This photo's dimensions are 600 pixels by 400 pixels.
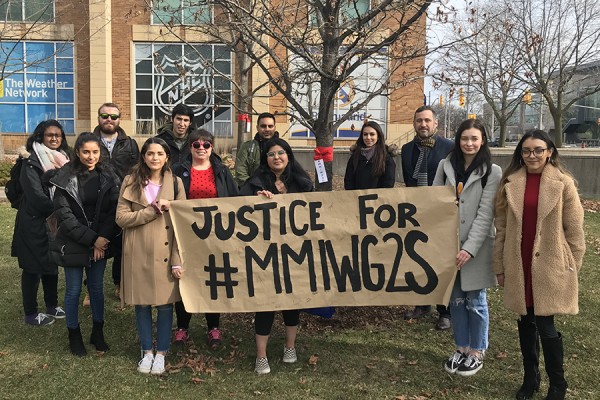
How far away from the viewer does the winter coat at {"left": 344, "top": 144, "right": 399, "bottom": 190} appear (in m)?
5.00

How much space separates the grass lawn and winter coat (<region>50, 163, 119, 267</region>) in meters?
0.97

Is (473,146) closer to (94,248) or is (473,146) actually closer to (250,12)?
(250,12)

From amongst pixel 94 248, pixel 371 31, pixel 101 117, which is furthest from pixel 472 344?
pixel 101 117

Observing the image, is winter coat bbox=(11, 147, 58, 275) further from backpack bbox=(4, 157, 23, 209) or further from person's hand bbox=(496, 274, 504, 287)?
person's hand bbox=(496, 274, 504, 287)

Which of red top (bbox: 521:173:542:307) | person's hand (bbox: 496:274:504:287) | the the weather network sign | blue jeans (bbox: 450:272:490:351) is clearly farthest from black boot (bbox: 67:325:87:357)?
the the weather network sign

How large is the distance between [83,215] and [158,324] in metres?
1.12

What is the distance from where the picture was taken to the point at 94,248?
438 cm

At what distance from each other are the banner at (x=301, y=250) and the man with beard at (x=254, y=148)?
998 millimetres

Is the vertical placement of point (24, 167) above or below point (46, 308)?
above

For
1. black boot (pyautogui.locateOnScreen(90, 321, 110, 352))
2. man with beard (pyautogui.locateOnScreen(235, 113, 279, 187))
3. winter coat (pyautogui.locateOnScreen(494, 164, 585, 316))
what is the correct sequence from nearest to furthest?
winter coat (pyautogui.locateOnScreen(494, 164, 585, 316)), black boot (pyautogui.locateOnScreen(90, 321, 110, 352)), man with beard (pyautogui.locateOnScreen(235, 113, 279, 187))

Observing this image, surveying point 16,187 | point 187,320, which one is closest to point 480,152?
point 187,320

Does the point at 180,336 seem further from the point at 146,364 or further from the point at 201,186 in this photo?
the point at 201,186

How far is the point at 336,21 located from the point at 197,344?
331 cm

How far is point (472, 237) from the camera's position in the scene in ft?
13.1
